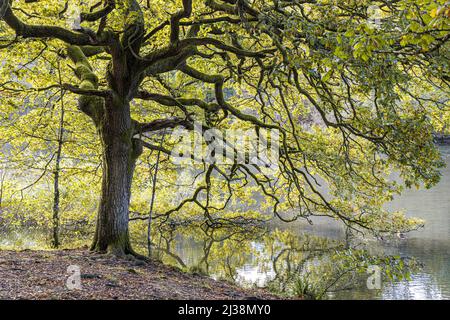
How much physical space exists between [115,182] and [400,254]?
386 inches

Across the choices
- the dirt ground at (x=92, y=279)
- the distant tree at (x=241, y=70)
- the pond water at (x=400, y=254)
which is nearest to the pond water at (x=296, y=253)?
the pond water at (x=400, y=254)

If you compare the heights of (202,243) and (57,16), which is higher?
(57,16)

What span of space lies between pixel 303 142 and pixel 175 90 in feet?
12.7

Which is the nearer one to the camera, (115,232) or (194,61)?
(115,232)

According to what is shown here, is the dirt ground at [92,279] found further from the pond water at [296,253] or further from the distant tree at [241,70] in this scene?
the pond water at [296,253]

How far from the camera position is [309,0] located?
7.22 metres

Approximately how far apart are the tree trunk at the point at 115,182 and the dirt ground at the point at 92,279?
1.61ft

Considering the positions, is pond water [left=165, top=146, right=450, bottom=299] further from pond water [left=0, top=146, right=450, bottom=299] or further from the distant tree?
the distant tree

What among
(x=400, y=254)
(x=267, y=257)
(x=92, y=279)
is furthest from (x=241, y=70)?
(x=400, y=254)

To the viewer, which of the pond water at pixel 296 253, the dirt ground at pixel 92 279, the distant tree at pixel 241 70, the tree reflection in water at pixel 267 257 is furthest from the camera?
the pond water at pixel 296 253

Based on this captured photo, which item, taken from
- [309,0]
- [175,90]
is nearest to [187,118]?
[175,90]

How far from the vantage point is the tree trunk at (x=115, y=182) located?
29.7 feet
